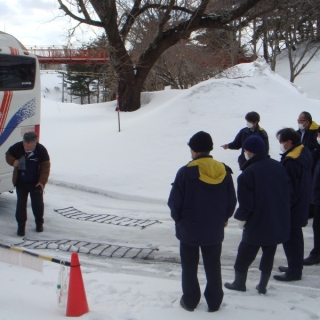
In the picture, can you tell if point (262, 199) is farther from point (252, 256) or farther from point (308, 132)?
point (308, 132)

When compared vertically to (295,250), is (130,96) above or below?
above

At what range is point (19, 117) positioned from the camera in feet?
27.0

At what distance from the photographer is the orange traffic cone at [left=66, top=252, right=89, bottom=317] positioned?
3953mm

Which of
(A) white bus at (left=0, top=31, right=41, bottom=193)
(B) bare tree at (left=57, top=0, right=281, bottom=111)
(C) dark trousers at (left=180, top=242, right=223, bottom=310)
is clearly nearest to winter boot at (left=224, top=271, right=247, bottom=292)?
(C) dark trousers at (left=180, top=242, right=223, bottom=310)

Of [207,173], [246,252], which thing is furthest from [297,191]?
[207,173]

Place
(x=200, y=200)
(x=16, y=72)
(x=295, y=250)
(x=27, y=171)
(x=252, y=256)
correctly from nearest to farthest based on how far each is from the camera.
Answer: (x=200, y=200) < (x=252, y=256) < (x=295, y=250) < (x=27, y=171) < (x=16, y=72)

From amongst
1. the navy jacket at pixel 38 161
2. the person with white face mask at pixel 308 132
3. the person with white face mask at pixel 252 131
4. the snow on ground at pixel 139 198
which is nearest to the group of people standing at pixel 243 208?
the snow on ground at pixel 139 198

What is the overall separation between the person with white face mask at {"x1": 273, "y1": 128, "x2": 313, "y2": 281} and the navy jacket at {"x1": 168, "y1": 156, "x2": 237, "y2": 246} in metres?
1.23

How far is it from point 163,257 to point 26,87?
4528 mm

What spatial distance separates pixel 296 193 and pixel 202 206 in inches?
59.3

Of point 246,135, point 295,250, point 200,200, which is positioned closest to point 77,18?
point 246,135

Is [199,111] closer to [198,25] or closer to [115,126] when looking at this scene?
[115,126]

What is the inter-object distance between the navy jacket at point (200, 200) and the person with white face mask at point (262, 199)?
1.21ft

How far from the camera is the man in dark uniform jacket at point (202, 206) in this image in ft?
12.6
